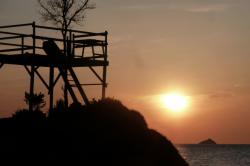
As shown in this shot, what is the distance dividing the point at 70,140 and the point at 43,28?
22.3 feet

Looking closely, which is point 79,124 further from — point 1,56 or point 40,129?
point 1,56

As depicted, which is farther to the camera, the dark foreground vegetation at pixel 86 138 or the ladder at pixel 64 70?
the ladder at pixel 64 70

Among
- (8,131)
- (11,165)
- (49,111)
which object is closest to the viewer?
(11,165)

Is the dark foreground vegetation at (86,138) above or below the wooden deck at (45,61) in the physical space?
below

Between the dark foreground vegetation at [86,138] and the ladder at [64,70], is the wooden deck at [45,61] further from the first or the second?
the dark foreground vegetation at [86,138]

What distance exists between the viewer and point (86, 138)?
1156 inches

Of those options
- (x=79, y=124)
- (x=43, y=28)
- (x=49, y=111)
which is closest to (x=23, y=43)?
(x=43, y=28)

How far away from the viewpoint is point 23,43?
108 ft

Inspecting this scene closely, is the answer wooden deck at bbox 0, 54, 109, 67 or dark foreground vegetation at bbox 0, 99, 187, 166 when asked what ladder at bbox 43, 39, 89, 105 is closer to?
wooden deck at bbox 0, 54, 109, 67

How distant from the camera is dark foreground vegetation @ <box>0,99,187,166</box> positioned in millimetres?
28766

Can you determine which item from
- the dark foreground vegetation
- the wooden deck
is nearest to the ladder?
the wooden deck

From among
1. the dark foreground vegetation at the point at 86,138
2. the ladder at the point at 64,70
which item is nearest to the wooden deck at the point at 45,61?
the ladder at the point at 64,70

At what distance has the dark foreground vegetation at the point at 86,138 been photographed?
28766mm

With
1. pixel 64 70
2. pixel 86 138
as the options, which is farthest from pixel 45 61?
pixel 86 138
